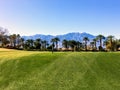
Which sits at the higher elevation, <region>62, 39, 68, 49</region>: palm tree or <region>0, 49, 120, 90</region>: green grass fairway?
<region>62, 39, 68, 49</region>: palm tree

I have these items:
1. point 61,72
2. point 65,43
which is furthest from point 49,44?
point 61,72

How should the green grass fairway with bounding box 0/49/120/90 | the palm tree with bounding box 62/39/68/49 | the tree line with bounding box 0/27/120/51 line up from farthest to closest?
1. the palm tree with bounding box 62/39/68/49
2. the tree line with bounding box 0/27/120/51
3. the green grass fairway with bounding box 0/49/120/90

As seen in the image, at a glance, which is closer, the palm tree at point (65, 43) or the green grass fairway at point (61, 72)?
the green grass fairway at point (61, 72)

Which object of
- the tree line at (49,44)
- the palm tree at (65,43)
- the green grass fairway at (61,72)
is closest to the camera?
the green grass fairway at (61,72)

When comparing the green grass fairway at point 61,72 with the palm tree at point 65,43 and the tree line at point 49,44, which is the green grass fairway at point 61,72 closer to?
the tree line at point 49,44

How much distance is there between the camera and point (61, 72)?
1916 cm

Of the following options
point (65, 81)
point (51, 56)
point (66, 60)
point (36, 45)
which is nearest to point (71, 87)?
point (65, 81)

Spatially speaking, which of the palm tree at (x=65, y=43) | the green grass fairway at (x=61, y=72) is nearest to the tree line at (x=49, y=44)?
the palm tree at (x=65, y=43)

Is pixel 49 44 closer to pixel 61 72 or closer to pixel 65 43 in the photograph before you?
pixel 65 43

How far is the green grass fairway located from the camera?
16.6 meters

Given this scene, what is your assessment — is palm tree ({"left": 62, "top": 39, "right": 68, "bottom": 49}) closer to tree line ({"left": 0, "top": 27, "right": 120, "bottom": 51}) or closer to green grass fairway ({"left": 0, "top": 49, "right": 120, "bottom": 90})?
tree line ({"left": 0, "top": 27, "right": 120, "bottom": 51})

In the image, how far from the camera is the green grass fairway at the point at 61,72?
54.5 ft

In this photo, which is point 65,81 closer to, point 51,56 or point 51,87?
point 51,87

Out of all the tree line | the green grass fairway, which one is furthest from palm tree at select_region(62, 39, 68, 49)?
the green grass fairway
